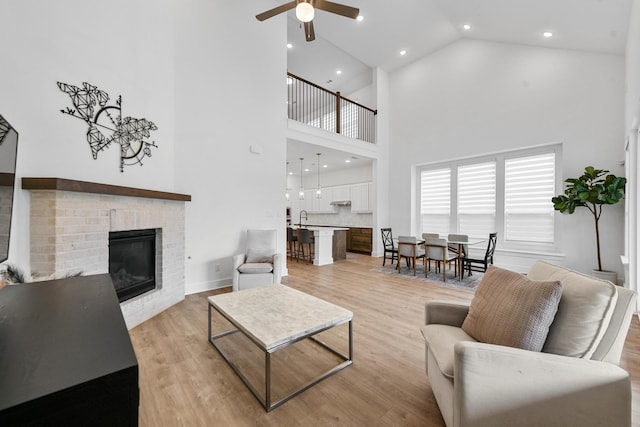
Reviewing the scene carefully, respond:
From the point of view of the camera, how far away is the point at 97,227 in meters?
2.46

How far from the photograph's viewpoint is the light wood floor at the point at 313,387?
5.04 feet

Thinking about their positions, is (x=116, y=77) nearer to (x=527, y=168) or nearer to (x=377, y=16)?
(x=377, y=16)

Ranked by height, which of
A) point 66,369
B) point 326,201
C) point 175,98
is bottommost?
point 66,369

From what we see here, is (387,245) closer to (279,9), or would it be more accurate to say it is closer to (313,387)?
(313,387)

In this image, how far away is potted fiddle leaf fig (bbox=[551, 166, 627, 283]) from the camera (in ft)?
12.0

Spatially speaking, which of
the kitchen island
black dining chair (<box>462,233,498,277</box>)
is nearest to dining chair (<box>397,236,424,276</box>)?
black dining chair (<box>462,233,498,277</box>)

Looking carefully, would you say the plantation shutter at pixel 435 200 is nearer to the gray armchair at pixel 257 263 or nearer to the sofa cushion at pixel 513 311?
the gray armchair at pixel 257 263

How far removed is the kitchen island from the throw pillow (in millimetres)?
2033

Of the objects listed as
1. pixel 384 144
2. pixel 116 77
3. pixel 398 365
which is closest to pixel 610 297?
pixel 398 365

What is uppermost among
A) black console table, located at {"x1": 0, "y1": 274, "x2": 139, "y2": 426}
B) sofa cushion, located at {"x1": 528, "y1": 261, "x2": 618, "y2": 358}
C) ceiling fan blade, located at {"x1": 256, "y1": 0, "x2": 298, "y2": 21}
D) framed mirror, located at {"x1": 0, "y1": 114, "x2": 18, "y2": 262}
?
ceiling fan blade, located at {"x1": 256, "y1": 0, "x2": 298, "y2": 21}

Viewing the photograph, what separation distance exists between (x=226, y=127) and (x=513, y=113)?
5.46 m

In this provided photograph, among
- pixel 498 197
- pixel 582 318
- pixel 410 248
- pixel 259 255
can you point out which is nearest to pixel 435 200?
pixel 498 197

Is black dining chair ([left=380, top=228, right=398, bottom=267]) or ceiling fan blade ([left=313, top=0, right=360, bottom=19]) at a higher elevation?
ceiling fan blade ([left=313, top=0, right=360, bottom=19])

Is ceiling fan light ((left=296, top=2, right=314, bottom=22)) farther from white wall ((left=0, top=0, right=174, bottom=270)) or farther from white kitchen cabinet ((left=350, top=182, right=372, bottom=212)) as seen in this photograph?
white kitchen cabinet ((left=350, top=182, right=372, bottom=212))
